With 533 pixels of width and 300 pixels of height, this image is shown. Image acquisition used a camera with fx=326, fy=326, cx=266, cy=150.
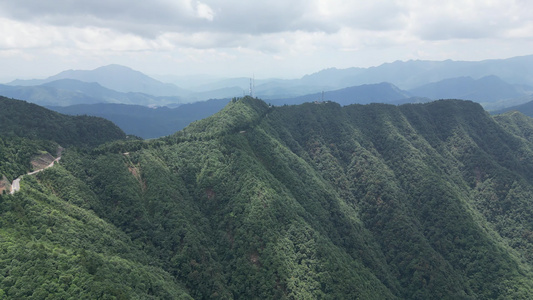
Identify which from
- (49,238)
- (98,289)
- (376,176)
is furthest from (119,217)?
(376,176)

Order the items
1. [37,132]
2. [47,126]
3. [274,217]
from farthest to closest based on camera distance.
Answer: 1. [47,126]
2. [37,132]
3. [274,217]

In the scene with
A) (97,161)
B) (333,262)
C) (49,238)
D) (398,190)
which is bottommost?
(333,262)

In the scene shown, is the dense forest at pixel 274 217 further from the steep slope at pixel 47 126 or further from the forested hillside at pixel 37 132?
the steep slope at pixel 47 126

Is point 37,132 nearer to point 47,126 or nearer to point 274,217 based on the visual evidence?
point 47,126

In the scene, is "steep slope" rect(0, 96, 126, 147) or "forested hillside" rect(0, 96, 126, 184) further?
"steep slope" rect(0, 96, 126, 147)

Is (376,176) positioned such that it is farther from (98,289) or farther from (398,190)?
(98,289)

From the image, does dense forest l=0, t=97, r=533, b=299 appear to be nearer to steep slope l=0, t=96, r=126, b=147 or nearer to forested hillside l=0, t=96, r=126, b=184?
forested hillside l=0, t=96, r=126, b=184

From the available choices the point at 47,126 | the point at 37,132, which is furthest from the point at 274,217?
the point at 47,126

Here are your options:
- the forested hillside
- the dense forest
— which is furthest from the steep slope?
the dense forest
